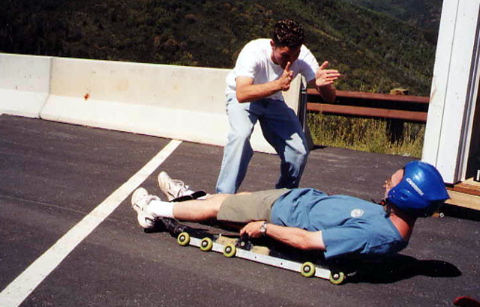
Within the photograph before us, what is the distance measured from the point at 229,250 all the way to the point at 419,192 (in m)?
1.58

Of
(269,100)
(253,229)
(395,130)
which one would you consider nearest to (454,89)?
(269,100)

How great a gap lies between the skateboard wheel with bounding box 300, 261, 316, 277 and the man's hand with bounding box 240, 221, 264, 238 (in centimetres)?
43

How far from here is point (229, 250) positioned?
15.7ft

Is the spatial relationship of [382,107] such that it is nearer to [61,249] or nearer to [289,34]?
[289,34]

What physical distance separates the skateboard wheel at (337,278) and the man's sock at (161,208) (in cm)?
143

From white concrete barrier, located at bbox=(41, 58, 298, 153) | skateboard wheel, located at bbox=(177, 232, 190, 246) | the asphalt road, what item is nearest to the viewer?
the asphalt road

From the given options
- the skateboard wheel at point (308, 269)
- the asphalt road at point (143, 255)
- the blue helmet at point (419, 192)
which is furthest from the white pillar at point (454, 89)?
the skateboard wheel at point (308, 269)

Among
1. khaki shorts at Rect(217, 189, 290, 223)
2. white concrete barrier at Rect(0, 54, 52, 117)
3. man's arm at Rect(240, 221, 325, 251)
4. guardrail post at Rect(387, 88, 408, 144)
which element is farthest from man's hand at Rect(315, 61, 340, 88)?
white concrete barrier at Rect(0, 54, 52, 117)

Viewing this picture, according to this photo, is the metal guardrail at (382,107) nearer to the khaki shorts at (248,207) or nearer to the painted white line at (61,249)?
the painted white line at (61,249)

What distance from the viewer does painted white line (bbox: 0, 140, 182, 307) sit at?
3984 millimetres

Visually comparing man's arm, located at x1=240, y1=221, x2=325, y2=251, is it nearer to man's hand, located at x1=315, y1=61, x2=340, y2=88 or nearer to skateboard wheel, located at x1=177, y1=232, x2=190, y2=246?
skateboard wheel, located at x1=177, y1=232, x2=190, y2=246

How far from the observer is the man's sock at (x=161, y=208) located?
4996 millimetres

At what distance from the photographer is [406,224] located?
→ 4.21m

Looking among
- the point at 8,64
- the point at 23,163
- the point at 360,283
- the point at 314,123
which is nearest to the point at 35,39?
the point at 8,64
